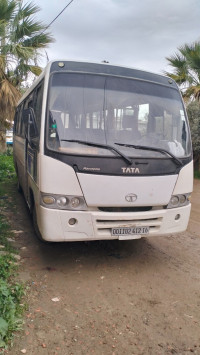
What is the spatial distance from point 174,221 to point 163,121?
1363 millimetres

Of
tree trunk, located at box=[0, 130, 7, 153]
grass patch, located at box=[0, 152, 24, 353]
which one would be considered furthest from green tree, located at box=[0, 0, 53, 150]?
grass patch, located at box=[0, 152, 24, 353]

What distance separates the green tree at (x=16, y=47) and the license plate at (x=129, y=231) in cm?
899

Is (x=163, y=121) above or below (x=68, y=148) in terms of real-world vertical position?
above

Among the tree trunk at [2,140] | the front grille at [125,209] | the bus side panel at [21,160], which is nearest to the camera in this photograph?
the front grille at [125,209]

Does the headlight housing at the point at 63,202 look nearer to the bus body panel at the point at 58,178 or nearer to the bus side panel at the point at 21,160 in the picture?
the bus body panel at the point at 58,178

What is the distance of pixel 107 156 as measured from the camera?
12.6 ft

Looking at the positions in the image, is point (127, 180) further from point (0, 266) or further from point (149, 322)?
point (0, 266)

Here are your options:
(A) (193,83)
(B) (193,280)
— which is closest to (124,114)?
(B) (193,280)

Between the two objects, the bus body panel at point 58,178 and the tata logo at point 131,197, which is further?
the tata logo at point 131,197

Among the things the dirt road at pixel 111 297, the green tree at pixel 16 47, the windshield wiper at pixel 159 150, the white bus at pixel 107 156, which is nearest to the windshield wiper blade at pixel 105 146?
the white bus at pixel 107 156

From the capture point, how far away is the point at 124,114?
4211 millimetres

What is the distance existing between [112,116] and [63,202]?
4.11ft

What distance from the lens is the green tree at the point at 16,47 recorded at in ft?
36.9

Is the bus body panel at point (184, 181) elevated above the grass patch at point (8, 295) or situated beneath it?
elevated above
